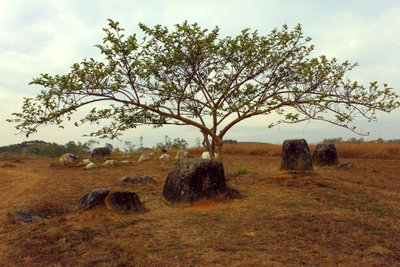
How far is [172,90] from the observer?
9.57 m

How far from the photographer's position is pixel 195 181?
902 centimetres

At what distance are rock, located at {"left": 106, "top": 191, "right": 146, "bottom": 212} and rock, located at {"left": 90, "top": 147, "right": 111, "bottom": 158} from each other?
17.8 meters

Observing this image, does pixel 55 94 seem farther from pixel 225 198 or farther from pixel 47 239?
pixel 225 198

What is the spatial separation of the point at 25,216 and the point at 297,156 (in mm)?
10361

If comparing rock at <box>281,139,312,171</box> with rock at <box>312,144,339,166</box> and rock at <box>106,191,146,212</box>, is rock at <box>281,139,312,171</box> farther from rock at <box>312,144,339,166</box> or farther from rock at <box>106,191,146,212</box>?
rock at <box>106,191,146,212</box>

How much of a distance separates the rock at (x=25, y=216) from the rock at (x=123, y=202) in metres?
1.75

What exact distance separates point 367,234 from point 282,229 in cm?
160

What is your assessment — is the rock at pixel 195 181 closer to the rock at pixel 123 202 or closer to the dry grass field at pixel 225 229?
the dry grass field at pixel 225 229

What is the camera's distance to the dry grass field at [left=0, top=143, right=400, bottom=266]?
18.1 feet

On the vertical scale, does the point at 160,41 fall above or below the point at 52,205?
above

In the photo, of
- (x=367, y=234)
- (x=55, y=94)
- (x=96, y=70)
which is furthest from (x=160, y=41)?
(x=367, y=234)

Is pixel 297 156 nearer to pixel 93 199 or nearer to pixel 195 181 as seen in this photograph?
pixel 195 181

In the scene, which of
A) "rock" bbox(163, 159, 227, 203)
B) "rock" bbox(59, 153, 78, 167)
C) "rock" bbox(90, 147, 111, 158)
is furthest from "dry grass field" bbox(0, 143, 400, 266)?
"rock" bbox(90, 147, 111, 158)

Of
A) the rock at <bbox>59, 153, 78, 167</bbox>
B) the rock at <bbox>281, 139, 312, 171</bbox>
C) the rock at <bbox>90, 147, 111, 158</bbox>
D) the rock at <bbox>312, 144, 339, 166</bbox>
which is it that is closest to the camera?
the rock at <bbox>281, 139, 312, 171</bbox>
